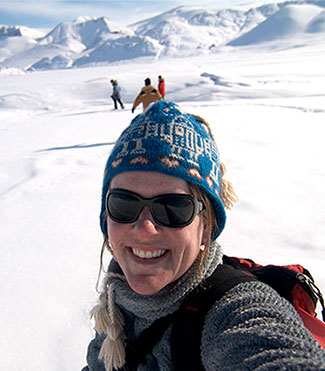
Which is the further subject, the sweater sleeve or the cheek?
the cheek

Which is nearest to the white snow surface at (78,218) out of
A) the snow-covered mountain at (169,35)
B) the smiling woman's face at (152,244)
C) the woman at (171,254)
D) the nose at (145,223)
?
the woman at (171,254)

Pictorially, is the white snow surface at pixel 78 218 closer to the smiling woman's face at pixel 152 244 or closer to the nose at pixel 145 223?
the smiling woman's face at pixel 152 244

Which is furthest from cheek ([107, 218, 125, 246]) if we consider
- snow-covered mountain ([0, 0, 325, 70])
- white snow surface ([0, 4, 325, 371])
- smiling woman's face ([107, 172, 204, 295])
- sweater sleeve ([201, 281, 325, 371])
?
snow-covered mountain ([0, 0, 325, 70])

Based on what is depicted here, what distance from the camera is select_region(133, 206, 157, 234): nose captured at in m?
0.85

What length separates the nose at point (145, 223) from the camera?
85 cm

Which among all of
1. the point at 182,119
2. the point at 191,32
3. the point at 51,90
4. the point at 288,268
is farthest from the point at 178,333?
the point at 191,32

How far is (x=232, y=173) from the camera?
11.7ft

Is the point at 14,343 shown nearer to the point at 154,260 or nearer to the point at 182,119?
the point at 154,260

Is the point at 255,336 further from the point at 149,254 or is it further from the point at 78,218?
the point at 78,218

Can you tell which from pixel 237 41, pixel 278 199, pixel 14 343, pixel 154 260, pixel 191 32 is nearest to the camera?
pixel 154 260

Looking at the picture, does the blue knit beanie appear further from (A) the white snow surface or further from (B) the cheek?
(A) the white snow surface

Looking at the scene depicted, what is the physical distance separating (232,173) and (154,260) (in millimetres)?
2906

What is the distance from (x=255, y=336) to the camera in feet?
2.35

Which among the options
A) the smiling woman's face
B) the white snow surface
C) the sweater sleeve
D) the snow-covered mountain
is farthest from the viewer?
the snow-covered mountain
